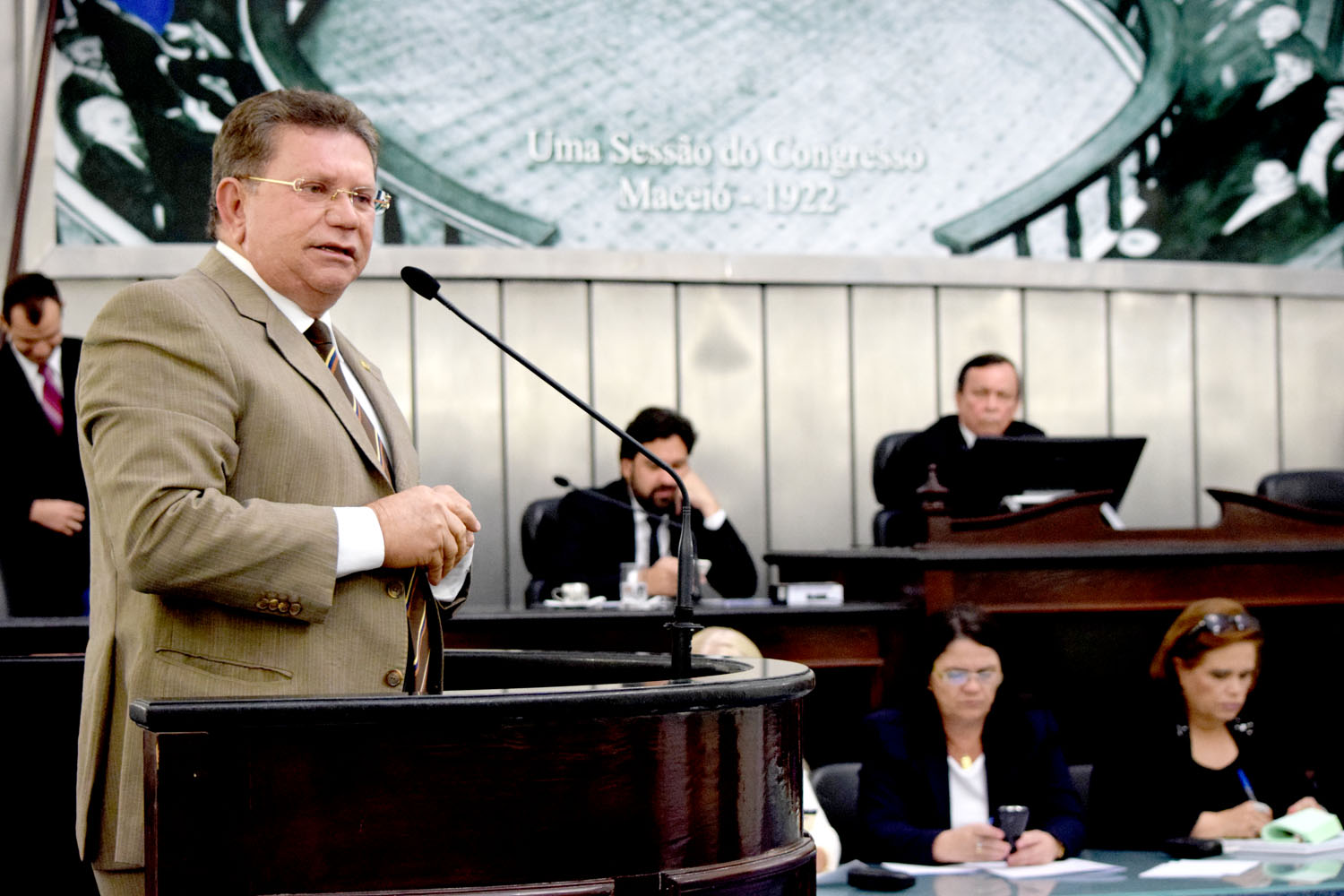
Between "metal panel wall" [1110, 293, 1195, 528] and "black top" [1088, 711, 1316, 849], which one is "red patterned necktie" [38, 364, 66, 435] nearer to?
"black top" [1088, 711, 1316, 849]

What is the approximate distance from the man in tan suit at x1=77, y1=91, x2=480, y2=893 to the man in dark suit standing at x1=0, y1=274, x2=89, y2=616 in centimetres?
289

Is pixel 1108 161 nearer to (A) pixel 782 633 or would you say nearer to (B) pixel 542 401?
(B) pixel 542 401

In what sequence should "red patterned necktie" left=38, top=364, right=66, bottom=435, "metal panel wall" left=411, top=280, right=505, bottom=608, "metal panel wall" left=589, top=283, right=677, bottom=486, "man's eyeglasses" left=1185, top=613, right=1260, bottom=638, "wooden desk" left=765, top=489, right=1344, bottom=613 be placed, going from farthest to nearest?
"metal panel wall" left=589, top=283, right=677, bottom=486 < "metal panel wall" left=411, top=280, right=505, bottom=608 < "red patterned necktie" left=38, top=364, right=66, bottom=435 < "wooden desk" left=765, top=489, right=1344, bottom=613 < "man's eyeglasses" left=1185, top=613, right=1260, bottom=638

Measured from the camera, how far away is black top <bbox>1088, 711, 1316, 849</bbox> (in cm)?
299

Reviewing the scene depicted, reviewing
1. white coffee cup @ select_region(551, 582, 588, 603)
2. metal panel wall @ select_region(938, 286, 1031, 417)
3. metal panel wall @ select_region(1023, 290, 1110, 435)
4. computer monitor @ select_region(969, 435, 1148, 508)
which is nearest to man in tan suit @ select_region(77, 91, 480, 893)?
white coffee cup @ select_region(551, 582, 588, 603)

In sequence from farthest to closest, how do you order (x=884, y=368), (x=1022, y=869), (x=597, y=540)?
(x=884, y=368)
(x=597, y=540)
(x=1022, y=869)

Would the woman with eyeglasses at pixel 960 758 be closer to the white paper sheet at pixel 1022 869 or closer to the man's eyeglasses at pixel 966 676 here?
the man's eyeglasses at pixel 966 676

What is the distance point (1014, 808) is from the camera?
262 cm

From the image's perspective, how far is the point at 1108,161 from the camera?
5.82m

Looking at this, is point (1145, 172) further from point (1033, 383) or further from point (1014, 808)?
point (1014, 808)

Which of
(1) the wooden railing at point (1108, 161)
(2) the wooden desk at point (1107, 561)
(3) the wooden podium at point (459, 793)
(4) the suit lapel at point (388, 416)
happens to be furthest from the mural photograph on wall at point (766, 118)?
(3) the wooden podium at point (459, 793)

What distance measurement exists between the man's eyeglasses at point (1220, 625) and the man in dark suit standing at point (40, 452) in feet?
9.59

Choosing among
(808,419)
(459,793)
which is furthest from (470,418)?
(459,793)

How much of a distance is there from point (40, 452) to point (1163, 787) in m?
3.09
